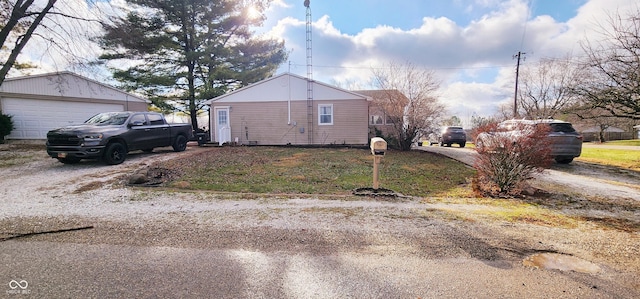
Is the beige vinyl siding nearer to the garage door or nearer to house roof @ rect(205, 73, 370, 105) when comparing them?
house roof @ rect(205, 73, 370, 105)

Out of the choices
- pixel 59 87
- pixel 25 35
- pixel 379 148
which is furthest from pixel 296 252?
pixel 59 87

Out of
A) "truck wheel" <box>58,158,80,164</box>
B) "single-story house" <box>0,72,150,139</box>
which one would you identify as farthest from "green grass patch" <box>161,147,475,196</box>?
"single-story house" <box>0,72,150,139</box>

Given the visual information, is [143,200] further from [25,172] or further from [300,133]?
[300,133]

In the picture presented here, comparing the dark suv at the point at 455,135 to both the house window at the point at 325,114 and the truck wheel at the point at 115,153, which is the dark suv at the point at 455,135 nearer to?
the house window at the point at 325,114

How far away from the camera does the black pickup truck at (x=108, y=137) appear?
7.98 m

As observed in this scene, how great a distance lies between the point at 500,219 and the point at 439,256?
197 cm

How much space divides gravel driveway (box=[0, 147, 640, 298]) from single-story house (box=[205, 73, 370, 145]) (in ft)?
34.0

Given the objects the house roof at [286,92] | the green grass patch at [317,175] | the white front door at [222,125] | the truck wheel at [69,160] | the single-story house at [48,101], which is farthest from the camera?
the white front door at [222,125]

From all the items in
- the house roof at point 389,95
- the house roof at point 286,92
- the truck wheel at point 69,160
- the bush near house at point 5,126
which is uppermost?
the house roof at point 286,92

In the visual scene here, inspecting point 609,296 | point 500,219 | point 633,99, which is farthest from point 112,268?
→ point 633,99

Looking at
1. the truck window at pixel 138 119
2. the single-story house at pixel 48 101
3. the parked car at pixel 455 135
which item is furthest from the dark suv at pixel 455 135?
the single-story house at pixel 48 101

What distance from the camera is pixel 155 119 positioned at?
1073cm

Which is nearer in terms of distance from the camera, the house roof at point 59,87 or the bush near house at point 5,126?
the bush near house at point 5,126

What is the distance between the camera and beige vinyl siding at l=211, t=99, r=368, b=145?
49.8ft
